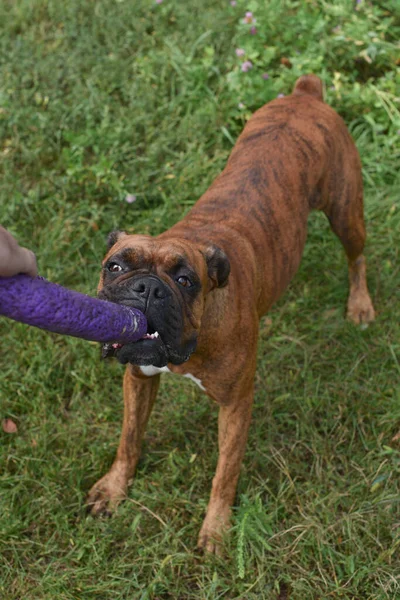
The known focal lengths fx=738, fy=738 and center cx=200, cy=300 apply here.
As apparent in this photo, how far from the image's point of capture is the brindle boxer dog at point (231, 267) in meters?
2.58

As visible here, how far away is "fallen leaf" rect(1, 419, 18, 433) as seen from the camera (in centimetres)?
360

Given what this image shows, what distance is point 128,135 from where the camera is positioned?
482 centimetres

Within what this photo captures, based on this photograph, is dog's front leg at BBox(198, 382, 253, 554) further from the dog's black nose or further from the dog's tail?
the dog's tail

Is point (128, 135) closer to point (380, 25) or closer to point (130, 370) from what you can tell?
point (380, 25)

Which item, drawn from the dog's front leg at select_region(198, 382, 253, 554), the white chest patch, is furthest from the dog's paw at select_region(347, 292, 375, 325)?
the white chest patch

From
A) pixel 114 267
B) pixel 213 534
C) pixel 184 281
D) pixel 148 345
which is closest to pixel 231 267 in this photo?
pixel 184 281

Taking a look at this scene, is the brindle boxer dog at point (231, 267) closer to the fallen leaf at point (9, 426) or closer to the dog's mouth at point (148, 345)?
the dog's mouth at point (148, 345)

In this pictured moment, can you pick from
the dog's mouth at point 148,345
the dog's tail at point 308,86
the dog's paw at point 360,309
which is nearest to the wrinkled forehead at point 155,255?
the dog's mouth at point 148,345

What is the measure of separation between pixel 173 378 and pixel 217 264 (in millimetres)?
1251

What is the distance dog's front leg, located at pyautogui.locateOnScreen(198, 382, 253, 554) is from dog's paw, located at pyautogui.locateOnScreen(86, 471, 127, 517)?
0.42 m

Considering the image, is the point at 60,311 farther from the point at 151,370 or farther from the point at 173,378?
the point at 173,378

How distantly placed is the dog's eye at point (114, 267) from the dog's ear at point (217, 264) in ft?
1.11

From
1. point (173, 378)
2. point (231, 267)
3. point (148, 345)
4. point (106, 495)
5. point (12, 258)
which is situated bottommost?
point (106, 495)

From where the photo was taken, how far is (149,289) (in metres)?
2.43
